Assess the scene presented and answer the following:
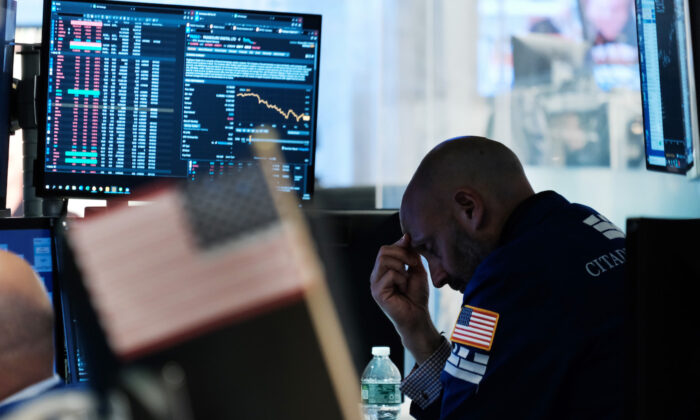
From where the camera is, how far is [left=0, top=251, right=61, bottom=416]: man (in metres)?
0.54

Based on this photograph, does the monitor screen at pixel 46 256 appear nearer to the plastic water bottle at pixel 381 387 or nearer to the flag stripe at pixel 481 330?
the plastic water bottle at pixel 381 387

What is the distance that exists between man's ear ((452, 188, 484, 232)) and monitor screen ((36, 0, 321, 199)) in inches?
19.7

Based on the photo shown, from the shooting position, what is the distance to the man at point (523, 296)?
3.43ft

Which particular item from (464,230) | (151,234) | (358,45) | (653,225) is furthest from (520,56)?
(151,234)

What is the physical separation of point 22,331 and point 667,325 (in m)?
0.51

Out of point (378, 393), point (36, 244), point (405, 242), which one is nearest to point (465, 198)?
point (405, 242)

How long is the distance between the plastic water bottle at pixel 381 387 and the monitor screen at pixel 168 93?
1.36 feet

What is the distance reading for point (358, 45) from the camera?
2740mm

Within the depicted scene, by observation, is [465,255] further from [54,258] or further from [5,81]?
[5,81]

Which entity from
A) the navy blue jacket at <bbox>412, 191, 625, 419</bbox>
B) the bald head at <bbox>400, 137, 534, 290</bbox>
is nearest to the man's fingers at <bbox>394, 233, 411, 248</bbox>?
the bald head at <bbox>400, 137, 534, 290</bbox>

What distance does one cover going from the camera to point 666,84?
1624mm

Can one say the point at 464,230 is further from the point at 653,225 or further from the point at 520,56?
the point at 520,56

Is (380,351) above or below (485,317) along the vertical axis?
below

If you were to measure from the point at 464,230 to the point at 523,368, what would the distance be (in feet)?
1.14
